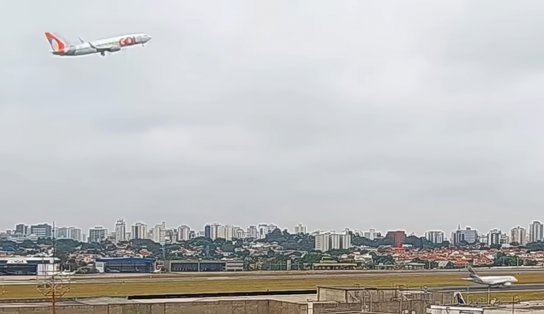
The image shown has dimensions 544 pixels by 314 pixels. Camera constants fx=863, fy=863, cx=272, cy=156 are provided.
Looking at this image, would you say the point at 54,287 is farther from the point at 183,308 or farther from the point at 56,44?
the point at 56,44

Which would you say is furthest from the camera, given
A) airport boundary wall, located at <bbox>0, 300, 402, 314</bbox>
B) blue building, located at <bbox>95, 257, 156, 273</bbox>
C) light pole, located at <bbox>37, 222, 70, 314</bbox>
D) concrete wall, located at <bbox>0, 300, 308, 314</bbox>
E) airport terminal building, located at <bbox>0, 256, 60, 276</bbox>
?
blue building, located at <bbox>95, 257, 156, 273</bbox>

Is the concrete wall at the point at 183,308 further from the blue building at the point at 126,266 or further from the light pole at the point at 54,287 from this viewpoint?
the blue building at the point at 126,266

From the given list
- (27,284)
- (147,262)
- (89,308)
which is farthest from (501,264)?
(89,308)

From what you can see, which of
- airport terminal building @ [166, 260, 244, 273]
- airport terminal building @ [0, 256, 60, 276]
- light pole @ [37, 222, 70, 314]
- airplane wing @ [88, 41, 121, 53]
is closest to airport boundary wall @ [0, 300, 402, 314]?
light pole @ [37, 222, 70, 314]

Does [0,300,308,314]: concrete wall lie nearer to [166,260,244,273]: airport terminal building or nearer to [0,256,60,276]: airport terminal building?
[0,256,60,276]: airport terminal building

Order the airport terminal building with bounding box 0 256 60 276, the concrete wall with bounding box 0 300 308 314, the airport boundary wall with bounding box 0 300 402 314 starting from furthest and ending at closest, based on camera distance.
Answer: the airport terminal building with bounding box 0 256 60 276 → the airport boundary wall with bounding box 0 300 402 314 → the concrete wall with bounding box 0 300 308 314

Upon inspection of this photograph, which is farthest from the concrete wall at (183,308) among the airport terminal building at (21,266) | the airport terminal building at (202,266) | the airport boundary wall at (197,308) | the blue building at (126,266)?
the airport terminal building at (202,266)

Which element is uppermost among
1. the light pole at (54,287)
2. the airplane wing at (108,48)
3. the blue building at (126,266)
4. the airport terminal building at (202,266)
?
the airplane wing at (108,48)

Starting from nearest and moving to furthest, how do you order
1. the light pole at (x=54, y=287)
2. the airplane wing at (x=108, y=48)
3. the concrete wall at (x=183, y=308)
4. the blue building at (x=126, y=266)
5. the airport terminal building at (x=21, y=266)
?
the light pole at (x=54, y=287), the concrete wall at (x=183, y=308), the airplane wing at (x=108, y=48), the airport terminal building at (x=21, y=266), the blue building at (x=126, y=266)

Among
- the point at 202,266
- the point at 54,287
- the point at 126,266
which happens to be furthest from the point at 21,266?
the point at 54,287

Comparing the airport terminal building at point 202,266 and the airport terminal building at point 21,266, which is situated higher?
the airport terminal building at point 21,266

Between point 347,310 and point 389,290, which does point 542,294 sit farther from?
point 347,310

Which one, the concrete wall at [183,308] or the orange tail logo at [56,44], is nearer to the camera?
the concrete wall at [183,308]
